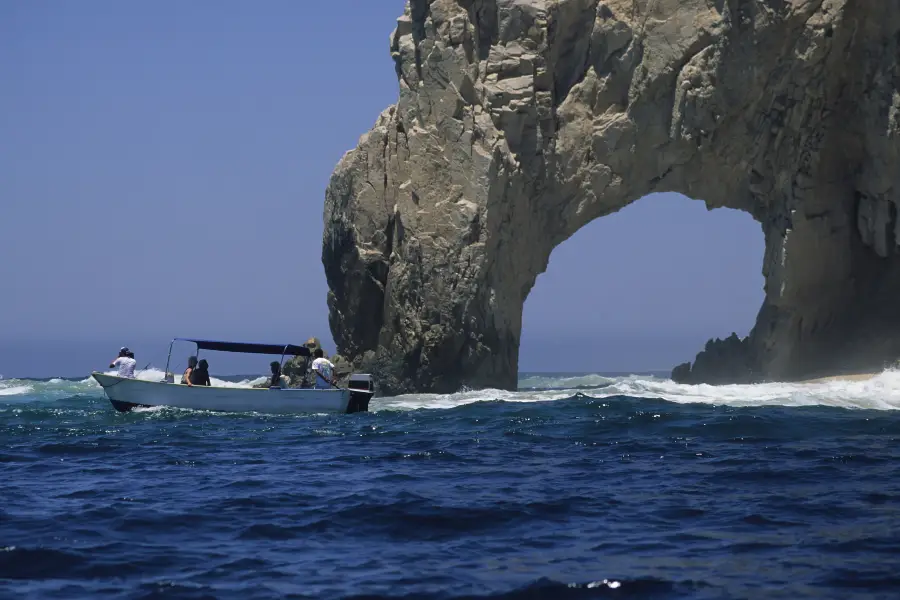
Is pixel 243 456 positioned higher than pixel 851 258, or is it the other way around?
pixel 851 258

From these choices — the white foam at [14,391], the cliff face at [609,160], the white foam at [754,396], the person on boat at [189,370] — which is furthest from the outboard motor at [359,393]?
the white foam at [14,391]

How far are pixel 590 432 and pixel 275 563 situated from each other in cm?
914

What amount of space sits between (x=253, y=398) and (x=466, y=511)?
45.4ft

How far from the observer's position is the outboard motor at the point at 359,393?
2309 centimetres

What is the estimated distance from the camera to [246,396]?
23016 millimetres

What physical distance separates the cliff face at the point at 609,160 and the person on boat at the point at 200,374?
7.56m

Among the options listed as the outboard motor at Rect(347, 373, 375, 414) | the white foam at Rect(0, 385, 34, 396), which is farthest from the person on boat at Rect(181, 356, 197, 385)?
the white foam at Rect(0, 385, 34, 396)

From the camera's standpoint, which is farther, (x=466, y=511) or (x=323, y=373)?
(x=323, y=373)

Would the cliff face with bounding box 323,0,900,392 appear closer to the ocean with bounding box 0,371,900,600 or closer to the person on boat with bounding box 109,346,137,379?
the person on boat with bounding box 109,346,137,379

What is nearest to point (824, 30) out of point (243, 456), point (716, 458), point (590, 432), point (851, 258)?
point (851, 258)

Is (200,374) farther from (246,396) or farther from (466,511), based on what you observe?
(466,511)

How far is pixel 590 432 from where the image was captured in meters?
16.5

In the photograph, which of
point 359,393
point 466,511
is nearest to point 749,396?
point 359,393

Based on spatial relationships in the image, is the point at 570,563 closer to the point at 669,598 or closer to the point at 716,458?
the point at 669,598
